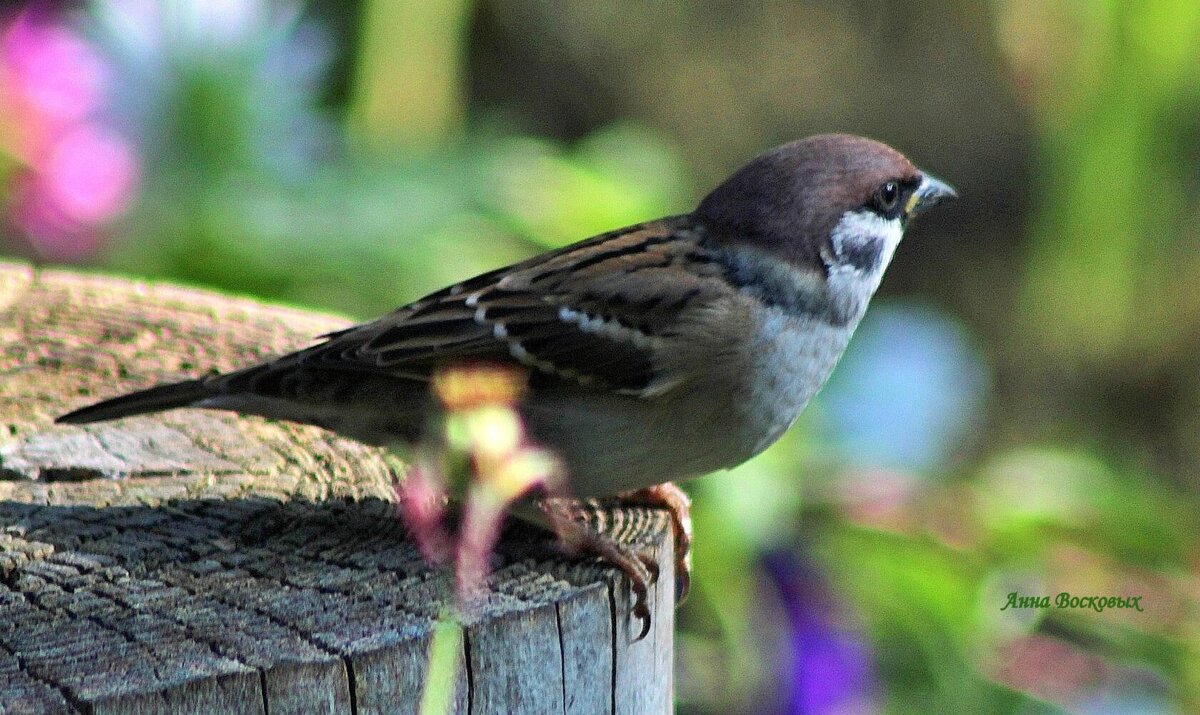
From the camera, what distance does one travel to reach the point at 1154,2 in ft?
16.7

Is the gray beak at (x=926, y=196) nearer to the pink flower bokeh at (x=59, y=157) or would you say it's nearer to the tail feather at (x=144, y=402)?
the tail feather at (x=144, y=402)

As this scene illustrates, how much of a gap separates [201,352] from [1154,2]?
3607mm

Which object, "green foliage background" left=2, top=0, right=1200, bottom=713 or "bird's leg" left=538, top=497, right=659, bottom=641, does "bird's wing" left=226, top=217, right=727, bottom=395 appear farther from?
"green foliage background" left=2, top=0, right=1200, bottom=713

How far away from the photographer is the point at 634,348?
2.38 m

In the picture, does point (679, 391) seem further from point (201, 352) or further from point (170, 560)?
point (201, 352)

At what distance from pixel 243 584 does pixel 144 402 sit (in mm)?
614

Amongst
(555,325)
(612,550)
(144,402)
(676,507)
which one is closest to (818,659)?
(676,507)

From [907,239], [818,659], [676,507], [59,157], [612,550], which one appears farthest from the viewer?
[907,239]

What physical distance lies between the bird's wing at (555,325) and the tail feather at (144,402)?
0.26 feet

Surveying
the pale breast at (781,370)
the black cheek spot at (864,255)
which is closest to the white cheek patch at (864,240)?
the black cheek spot at (864,255)

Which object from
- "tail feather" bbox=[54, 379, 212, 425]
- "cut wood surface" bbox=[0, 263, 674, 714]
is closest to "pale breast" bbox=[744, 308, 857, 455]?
"cut wood surface" bbox=[0, 263, 674, 714]

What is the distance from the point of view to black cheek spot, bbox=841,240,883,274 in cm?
258

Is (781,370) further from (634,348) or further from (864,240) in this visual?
(864,240)

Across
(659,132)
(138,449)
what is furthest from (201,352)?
(659,132)
